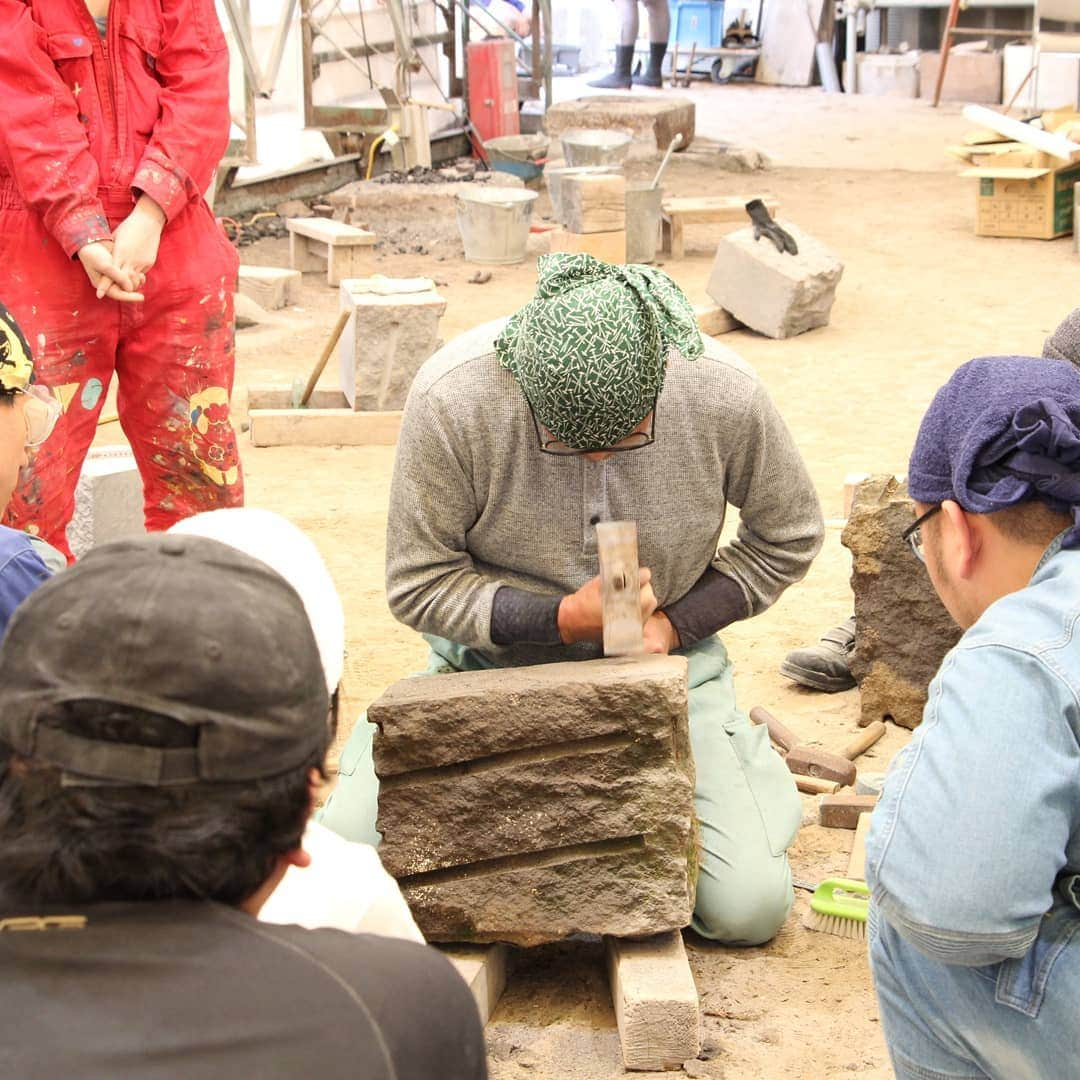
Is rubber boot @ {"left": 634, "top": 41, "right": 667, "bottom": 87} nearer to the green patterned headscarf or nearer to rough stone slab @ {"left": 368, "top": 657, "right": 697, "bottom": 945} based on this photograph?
the green patterned headscarf

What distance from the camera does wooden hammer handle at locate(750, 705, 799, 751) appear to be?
3.98 m

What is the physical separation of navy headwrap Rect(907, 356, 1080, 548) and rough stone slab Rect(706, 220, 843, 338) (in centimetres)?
625

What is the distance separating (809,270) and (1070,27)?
11.4 meters

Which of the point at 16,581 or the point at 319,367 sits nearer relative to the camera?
the point at 16,581

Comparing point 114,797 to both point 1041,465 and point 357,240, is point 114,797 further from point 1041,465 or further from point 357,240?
point 357,240

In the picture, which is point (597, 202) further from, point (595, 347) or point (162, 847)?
point (162, 847)

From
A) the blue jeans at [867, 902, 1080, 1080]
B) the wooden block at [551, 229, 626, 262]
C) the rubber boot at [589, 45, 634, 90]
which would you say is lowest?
the rubber boot at [589, 45, 634, 90]

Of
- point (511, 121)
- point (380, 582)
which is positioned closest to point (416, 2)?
point (511, 121)

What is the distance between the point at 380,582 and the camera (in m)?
5.27

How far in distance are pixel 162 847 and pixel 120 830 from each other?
0.12 ft

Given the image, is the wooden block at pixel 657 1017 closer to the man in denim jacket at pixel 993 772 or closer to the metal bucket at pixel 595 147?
the man in denim jacket at pixel 993 772

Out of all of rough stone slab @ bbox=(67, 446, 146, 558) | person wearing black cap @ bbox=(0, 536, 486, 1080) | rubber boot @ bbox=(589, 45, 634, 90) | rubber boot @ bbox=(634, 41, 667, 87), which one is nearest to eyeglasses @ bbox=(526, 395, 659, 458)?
person wearing black cap @ bbox=(0, 536, 486, 1080)

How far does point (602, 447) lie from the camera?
9.53 ft

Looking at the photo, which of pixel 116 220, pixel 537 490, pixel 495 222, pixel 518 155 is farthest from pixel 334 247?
pixel 537 490
